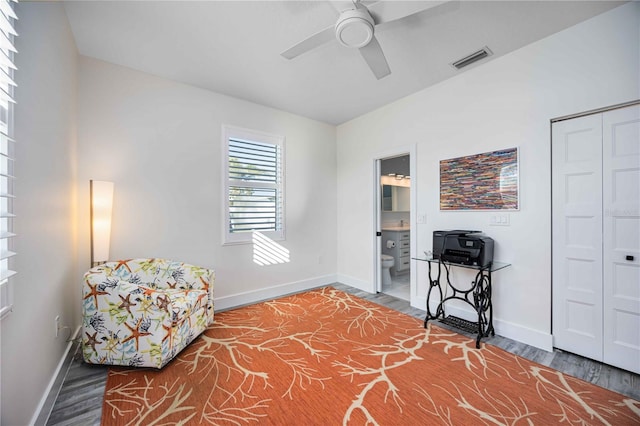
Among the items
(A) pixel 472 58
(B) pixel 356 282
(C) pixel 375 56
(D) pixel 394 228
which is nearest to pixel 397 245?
(D) pixel 394 228

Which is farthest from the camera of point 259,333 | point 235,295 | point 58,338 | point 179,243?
point 235,295

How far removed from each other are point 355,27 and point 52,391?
3200 millimetres

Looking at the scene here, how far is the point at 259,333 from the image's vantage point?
275cm

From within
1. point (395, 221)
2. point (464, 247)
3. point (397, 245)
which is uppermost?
point (395, 221)

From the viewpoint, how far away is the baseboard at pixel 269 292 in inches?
136

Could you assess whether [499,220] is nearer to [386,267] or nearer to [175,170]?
[386,267]

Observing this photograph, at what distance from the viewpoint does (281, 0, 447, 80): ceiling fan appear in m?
1.67

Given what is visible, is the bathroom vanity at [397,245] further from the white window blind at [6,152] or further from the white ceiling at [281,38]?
the white window blind at [6,152]

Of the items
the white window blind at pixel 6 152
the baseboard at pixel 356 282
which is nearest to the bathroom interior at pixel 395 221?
the baseboard at pixel 356 282

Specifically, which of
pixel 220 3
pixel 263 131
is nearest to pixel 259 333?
pixel 263 131

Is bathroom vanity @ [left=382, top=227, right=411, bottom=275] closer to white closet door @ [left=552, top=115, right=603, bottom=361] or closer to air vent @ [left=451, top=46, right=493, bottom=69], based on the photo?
white closet door @ [left=552, top=115, right=603, bottom=361]

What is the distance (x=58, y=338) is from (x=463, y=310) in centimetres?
379

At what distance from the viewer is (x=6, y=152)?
3.96 feet

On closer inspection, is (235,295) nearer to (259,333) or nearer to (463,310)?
(259,333)
